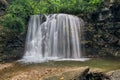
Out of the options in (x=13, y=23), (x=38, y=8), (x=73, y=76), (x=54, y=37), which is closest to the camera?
(x=73, y=76)

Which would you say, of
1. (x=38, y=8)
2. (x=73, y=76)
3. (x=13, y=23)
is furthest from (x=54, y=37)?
(x=73, y=76)

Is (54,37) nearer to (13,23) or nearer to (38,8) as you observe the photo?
(13,23)

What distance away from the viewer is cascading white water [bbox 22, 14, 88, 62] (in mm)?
20453

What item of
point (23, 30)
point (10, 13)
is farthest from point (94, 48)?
point (10, 13)

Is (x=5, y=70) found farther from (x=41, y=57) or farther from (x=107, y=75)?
(x=107, y=75)

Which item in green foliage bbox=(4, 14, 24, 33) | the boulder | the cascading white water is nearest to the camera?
the boulder

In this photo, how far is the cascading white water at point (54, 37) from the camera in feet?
67.1

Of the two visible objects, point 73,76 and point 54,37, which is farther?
point 54,37

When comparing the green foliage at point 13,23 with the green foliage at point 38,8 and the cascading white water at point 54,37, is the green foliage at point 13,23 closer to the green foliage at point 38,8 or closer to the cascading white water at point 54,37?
the green foliage at point 38,8

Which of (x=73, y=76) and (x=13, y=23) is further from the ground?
(x=13, y=23)

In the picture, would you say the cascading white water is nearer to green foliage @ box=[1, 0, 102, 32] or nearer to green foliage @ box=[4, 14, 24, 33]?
green foliage @ box=[1, 0, 102, 32]

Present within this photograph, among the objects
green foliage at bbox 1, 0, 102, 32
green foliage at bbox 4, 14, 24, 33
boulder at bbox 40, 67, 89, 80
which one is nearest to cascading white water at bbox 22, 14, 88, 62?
green foliage at bbox 1, 0, 102, 32

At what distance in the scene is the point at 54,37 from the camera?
20938 millimetres

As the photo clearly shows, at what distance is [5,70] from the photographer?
1499cm
